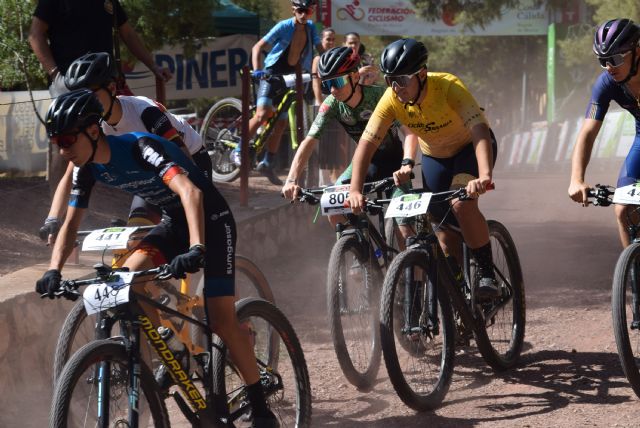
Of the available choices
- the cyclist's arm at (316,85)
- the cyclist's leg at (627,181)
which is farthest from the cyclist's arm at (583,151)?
the cyclist's arm at (316,85)

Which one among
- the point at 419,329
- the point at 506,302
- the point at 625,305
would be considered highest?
the point at 625,305

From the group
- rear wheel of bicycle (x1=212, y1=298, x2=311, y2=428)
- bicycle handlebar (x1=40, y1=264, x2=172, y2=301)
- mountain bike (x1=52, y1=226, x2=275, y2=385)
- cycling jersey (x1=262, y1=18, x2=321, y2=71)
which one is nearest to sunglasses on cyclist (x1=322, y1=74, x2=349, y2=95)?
mountain bike (x1=52, y1=226, x2=275, y2=385)

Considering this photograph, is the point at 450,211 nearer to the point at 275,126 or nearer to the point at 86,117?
the point at 86,117

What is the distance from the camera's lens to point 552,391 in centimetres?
628

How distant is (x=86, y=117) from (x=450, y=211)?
2778 mm

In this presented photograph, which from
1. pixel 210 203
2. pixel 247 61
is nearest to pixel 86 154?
pixel 210 203

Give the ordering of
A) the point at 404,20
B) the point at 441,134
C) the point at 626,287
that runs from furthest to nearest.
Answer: the point at 404,20 < the point at 441,134 < the point at 626,287

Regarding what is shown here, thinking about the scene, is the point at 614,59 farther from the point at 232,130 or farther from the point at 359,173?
the point at 232,130

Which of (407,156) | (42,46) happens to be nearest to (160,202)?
(407,156)

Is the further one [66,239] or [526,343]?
[526,343]

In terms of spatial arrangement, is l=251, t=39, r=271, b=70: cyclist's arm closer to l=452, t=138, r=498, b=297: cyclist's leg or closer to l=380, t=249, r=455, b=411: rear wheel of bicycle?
l=452, t=138, r=498, b=297: cyclist's leg

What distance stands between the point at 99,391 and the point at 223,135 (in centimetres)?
846

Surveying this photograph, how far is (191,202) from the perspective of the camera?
4.49m

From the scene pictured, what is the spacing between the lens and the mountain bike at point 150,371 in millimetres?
4078
